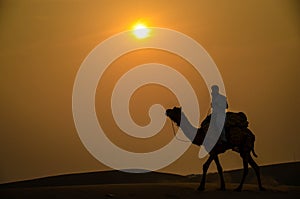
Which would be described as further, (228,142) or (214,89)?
(214,89)

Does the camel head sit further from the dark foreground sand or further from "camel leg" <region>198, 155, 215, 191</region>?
the dark foreground sand

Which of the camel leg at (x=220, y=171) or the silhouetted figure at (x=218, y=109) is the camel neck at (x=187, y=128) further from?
the camel leg at (x=220, y=171)

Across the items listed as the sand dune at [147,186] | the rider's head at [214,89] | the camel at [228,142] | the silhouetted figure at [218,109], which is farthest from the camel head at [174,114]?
the sand dune at [147,186]

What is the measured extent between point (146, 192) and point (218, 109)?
1047 mm

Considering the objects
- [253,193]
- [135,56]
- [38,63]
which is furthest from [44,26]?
[253,193]

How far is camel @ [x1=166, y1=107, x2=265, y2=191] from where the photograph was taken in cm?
427

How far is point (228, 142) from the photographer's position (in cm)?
429

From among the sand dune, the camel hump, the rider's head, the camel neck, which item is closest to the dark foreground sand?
the sand dune

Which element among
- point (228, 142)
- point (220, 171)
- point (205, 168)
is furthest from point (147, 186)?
point (228, 142)

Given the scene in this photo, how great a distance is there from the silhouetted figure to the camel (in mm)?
70

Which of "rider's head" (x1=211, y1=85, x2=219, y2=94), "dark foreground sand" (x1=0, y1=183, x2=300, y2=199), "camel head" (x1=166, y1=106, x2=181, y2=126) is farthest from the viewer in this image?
"rider's head" (x1=211, y1=85, x2=219, y2=94)

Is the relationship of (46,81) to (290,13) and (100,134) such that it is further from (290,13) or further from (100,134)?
(290,13)

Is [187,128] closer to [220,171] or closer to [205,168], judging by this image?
[205,168]

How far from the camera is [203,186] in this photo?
167 inches
